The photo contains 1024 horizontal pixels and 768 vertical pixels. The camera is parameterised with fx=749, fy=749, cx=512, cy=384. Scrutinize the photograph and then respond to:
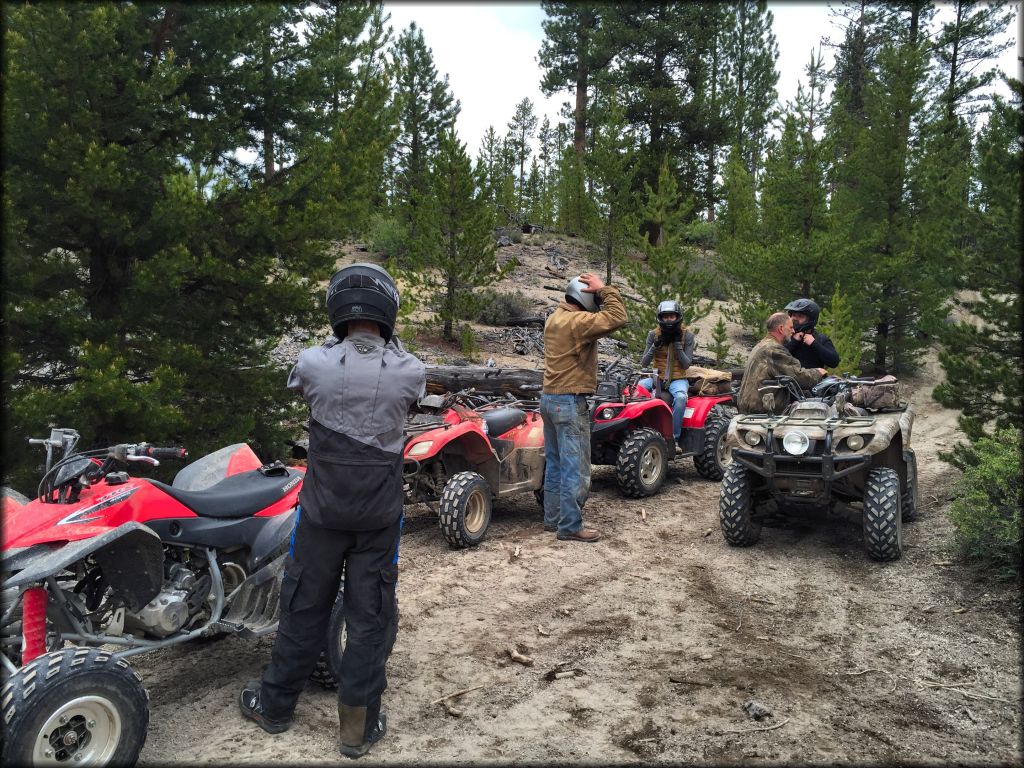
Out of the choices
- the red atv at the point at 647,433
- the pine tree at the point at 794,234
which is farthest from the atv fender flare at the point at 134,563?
the pine tree at the point at 794,234

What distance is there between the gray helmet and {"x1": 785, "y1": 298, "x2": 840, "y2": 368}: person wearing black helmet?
6.80 ft

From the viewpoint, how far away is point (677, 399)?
8.66m

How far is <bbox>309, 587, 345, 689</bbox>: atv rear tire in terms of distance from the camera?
369 centimetres

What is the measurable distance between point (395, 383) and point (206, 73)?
5.62 metres

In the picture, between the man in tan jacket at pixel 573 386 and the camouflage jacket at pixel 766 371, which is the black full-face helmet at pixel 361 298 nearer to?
the man in tan jacket at pixel 573 386

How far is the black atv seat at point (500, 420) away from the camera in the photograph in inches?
264

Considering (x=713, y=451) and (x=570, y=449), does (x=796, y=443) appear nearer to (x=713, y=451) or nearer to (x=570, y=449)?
(x=570, y=449)

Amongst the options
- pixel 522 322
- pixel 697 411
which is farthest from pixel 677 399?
pixel 522 322

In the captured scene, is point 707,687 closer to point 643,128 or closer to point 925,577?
point 925,577

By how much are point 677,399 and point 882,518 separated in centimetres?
321

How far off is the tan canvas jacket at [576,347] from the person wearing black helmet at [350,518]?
10.1ft

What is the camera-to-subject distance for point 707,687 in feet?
12.7

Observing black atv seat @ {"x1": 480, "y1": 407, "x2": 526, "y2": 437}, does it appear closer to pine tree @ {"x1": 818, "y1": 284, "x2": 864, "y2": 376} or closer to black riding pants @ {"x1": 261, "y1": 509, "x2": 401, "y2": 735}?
black riding pants @ {"x1": 261, "y1": 509, "x2": 401, "y2": 735}

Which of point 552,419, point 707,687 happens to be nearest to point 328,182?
point 552,419
